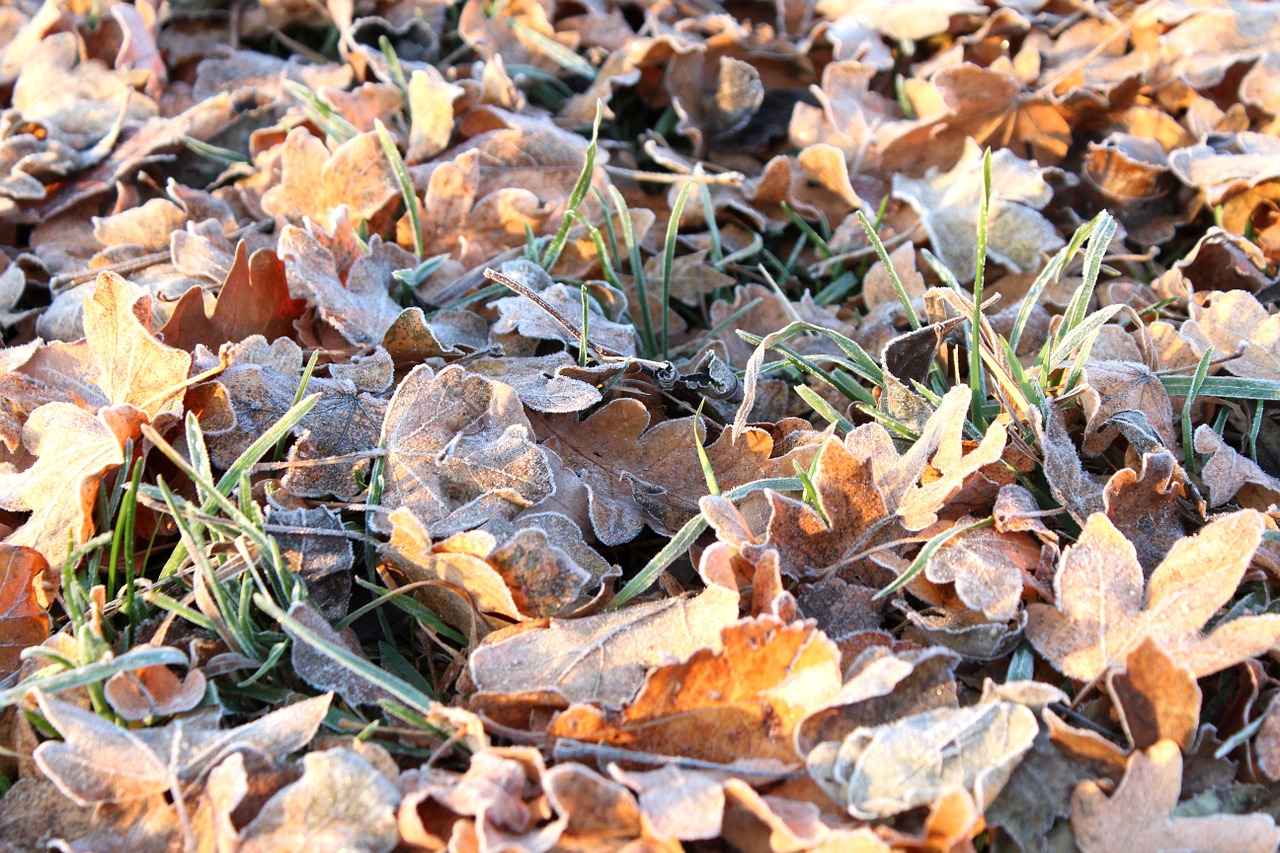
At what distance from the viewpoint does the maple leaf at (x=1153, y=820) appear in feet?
3.46

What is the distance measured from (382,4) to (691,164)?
1.04 meters

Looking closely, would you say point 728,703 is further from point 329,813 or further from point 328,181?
point 328,181

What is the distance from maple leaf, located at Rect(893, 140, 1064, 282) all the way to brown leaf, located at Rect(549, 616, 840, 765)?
1.16 metres

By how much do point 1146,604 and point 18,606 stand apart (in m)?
1.52

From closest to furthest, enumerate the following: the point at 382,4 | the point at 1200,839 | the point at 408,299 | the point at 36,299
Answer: the point at 1200,839 → the point at 408,299 → the point at 36,299 → the point at 382,4

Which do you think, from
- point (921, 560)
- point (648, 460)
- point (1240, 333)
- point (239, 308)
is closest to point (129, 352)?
point (239, 308)

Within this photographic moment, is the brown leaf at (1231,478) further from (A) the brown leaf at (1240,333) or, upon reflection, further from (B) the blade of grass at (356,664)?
(B) the blade of grass at (356,664)

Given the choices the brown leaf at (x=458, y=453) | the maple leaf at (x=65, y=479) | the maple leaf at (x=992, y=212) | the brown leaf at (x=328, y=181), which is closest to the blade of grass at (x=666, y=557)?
the brown leaf at (x=458, y=453)

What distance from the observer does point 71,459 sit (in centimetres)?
145

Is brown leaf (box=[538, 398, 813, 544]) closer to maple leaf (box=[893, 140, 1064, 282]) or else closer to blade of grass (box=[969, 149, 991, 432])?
blade of grass (box=[969, 149, 991, 432])

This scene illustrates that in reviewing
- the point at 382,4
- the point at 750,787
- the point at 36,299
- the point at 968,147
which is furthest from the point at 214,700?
the point at 382,4

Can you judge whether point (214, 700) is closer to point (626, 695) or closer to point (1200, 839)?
point (626, 695)

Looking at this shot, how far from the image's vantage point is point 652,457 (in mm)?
1612

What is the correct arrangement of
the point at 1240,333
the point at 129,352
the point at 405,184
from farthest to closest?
the point at 405,184 → the point at 1240,333 → the point at 129,352
